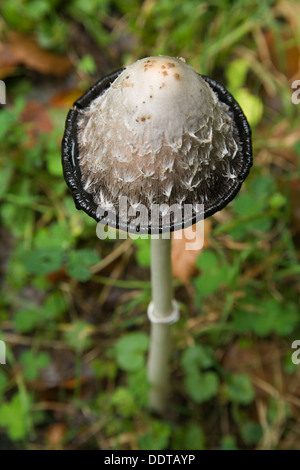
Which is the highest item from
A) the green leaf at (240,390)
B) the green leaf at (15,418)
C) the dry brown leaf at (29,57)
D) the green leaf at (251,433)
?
the dry brown leaf at (29,57)

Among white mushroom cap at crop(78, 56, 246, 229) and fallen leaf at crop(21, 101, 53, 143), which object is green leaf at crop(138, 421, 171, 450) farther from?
fallen leaf at crop(21, 101, 53, 143)

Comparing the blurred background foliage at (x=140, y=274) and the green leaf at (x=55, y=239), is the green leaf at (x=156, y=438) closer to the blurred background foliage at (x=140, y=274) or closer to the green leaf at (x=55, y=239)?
the blurred background foliage at (x=140, y=274)

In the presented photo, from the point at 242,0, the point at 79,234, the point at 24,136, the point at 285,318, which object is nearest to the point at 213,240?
the point at 285,318

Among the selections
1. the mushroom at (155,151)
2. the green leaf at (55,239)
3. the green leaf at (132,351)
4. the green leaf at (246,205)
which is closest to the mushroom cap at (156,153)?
the mushroom at (155,151)

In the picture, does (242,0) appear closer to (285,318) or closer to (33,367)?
(285,318)

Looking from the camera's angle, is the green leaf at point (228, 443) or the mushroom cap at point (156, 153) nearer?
the mushroom cap at point (156, 153)

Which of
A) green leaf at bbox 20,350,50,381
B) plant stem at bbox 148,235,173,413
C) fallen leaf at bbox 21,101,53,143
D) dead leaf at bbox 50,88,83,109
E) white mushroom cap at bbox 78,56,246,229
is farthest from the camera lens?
dead leaf at bbox 50,88,83,109

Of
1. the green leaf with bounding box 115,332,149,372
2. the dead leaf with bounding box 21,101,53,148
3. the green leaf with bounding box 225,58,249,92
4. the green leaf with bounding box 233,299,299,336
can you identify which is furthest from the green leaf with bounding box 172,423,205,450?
the green leaf with bounding box 225,58,249,92
